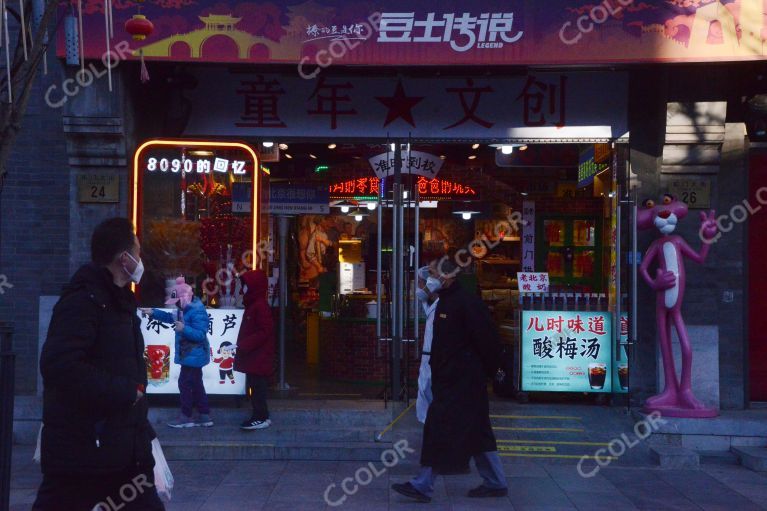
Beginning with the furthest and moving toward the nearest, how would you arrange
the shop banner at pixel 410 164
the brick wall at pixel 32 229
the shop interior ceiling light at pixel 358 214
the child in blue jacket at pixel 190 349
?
the shop interior ceiling light at pixel 358 214
the shop banner at pixel 410 164
the brick wall at pixel 32 229
the child in blue jacket at pixel 190 349

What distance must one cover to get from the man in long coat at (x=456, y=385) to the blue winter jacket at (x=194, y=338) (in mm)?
2848

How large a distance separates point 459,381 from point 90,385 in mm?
3552

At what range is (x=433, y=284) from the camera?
745 cm

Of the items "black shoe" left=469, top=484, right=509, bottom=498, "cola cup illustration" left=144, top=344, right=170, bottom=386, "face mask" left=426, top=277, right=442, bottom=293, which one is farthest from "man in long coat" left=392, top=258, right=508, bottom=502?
"cola cup illustration" left=144, top=344, right=170, bottom=386

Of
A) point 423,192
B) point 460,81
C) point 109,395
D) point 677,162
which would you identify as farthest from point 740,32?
point 109,395

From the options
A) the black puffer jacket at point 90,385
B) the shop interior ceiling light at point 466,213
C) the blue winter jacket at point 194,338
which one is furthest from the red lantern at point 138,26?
the shop interior ceiling light at point 466,213

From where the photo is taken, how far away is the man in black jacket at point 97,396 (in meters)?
4.20

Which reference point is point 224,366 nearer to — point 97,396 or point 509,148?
point 509,148

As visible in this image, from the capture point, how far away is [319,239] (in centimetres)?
1423

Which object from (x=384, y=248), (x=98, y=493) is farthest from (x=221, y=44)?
(x=98, y=493)

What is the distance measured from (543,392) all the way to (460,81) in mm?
3783

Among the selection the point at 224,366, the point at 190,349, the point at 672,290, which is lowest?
the point at 224,366

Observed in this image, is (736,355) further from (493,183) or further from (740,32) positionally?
(493,183)

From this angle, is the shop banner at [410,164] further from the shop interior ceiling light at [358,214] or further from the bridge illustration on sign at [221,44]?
the shop interior ceiling light at [358,214]
